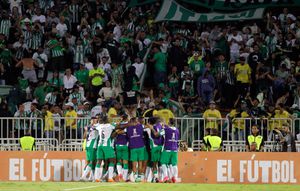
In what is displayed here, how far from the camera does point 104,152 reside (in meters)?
37.5

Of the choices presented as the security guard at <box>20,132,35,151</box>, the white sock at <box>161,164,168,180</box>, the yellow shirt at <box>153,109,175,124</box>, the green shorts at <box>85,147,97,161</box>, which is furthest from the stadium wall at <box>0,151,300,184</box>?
the yellow shirt at <box>153,109,175,124</box>

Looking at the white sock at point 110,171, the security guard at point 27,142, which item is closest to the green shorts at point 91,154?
the white sock at point 110,171

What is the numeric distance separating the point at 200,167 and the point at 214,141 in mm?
1066

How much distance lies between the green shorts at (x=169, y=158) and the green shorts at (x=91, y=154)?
6.51 ft

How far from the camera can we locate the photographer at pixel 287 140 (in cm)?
3875

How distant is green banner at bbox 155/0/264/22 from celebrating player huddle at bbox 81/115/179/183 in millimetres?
9708

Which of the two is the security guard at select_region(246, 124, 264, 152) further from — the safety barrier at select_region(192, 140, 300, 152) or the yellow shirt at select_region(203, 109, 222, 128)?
the yellow shirt at select_region(203, 109, 222, 128)

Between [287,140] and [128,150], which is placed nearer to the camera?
[128,150]

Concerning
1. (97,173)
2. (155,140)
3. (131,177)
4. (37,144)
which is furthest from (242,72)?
(97,173)

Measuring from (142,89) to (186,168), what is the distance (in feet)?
20.1

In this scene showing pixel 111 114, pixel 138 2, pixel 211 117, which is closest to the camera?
pixel 111 114

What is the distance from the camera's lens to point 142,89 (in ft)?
145

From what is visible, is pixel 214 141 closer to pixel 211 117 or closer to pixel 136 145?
pixel 211 117

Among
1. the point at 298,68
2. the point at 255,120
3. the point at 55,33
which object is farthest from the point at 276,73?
the point at 55,33
